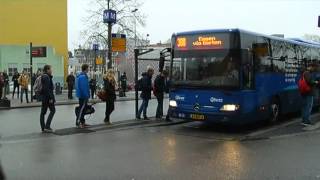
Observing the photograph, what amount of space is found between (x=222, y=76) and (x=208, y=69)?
45cm

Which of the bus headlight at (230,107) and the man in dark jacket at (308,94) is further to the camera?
the man in dark jacket at (308,94)

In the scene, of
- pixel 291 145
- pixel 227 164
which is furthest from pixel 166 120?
pixel 227 164

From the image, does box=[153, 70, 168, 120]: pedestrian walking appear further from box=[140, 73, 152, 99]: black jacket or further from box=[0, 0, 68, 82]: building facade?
box=[0, 0, 68, 82]: building facade

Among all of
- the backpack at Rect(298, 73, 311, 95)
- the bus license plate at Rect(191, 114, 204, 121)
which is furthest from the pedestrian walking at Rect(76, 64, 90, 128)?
the backpack at Rect(298, 73, 311, 95)

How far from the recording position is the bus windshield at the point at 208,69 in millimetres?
14164

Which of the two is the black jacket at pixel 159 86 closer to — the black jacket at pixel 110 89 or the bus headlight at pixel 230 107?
the black jacket at pixel 110 89

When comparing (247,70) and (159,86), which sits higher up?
(247,70)

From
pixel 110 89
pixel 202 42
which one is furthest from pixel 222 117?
pixel 110 89

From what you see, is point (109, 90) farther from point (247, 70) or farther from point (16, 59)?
point (16, 59)

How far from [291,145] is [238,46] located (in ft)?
10.4

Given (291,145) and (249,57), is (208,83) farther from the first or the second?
(291,145)

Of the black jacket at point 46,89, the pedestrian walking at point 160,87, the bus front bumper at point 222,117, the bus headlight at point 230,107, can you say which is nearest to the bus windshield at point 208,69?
the bus headlight at point 230,107

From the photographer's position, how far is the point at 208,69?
14.5 meters

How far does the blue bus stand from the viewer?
14.2 m
